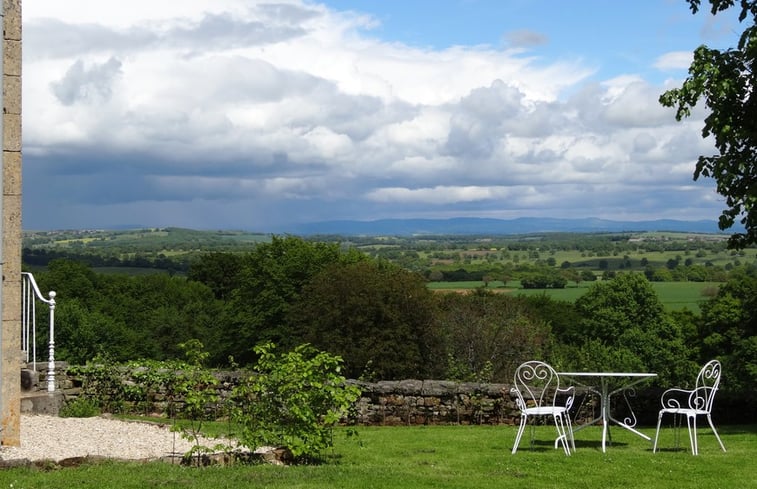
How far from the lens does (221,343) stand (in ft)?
158

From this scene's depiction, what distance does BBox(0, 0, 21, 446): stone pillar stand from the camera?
8.76 meters

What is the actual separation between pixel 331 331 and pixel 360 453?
23900 mm

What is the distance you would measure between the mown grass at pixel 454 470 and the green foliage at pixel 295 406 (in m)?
0.33

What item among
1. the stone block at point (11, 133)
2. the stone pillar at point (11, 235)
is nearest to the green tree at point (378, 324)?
the stone pillar at point (11, 235)

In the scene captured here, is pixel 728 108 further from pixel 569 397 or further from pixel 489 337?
pixel 489 337

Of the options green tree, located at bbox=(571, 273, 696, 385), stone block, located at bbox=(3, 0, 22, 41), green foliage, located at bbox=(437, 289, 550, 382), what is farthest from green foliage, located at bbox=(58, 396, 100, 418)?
green tree, located at bbox=(571, 273, 696, 385)

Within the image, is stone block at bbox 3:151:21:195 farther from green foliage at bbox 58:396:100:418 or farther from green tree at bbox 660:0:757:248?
green tree at bbox 660:0:757:248

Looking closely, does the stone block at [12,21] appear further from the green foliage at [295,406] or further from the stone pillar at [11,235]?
the green foliage at [295,406]

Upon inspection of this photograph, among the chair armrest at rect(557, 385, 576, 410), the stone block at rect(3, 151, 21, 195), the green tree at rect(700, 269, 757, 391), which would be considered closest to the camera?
the stone block at rect(3, 151, 21, 195)

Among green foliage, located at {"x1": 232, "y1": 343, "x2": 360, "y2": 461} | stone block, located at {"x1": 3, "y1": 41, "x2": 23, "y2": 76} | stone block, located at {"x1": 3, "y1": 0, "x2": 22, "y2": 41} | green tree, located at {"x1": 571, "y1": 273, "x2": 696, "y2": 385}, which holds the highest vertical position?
stone block, located at {"x1": 3, "y1": 0, "x2": 22, "y2": 41}

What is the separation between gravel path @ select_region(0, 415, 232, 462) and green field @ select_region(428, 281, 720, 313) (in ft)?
146

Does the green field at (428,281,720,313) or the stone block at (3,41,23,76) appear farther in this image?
the green field at (428,281,720,313)

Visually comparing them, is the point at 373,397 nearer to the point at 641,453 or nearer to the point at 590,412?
the point at 590,412

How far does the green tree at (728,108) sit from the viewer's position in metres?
12.0
